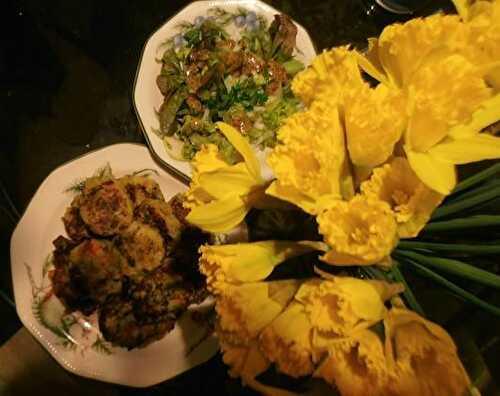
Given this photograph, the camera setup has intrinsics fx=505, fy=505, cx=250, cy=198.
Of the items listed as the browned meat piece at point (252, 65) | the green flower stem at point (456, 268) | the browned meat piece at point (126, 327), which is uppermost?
the green flower stem at point (456, 268)

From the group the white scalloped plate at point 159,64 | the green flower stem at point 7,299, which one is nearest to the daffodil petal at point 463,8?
the white scalloped plate at point 159,64

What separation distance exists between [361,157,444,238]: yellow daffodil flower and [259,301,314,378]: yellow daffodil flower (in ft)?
0.33

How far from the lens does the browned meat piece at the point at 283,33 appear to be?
42.1 inches

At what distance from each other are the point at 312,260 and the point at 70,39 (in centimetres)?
87

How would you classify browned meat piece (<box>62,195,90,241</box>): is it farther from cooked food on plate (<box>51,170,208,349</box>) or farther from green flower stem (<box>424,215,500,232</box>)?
green flower stem (<box>424,215,500,232</box>)

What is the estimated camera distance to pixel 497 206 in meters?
0.44

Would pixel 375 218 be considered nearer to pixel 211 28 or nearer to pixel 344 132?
pixel 344 132

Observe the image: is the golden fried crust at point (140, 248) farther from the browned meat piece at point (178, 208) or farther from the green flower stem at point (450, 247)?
the green flower stem at point (450, 247)

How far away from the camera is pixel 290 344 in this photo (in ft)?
1.23

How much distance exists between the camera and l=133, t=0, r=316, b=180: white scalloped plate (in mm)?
988

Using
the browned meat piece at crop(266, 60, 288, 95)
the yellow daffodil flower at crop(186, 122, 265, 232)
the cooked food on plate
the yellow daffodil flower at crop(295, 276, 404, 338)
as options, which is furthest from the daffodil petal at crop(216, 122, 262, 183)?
the browned meat piece at crop(266, 60, 288, 95)

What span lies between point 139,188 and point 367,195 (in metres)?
0.67

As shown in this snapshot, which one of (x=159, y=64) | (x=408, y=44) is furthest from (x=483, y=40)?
(x=159, y=64)

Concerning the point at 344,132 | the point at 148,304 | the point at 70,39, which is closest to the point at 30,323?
the point at 148,304
